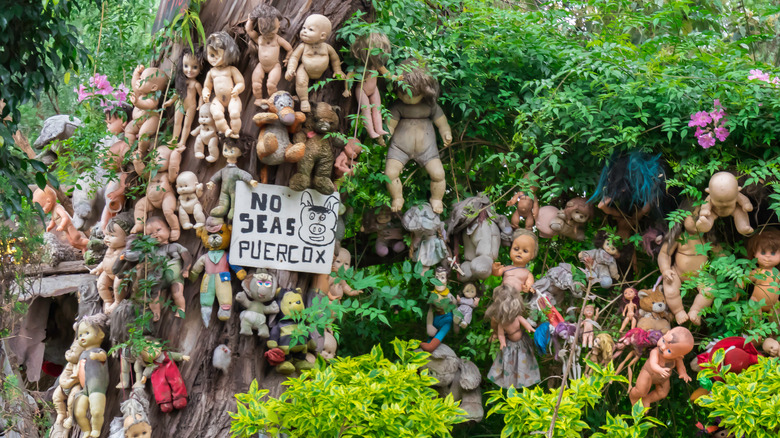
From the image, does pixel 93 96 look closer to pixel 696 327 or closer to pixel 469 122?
pixel 469 122

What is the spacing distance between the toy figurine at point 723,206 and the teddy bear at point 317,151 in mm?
2010

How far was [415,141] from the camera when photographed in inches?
182

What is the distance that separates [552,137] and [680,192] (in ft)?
2.62

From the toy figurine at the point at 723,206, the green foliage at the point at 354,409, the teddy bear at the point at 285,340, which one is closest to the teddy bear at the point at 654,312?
the toy figurine at the point at 723,206

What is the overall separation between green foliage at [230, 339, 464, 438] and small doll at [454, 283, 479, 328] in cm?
94

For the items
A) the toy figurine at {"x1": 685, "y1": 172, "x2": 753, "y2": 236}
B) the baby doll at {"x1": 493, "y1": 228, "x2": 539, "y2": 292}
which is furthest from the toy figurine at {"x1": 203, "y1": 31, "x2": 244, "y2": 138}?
the toy figurine at {"x1": 685, "y1": 172, "x2": 753, "y2": 236}

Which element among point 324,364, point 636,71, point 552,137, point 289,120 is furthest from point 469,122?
point 324,364

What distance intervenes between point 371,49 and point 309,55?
0.35m

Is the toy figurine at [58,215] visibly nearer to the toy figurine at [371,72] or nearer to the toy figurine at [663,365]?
the toy figurine at [371,72]

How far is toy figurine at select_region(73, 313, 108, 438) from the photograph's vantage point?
13.1ft

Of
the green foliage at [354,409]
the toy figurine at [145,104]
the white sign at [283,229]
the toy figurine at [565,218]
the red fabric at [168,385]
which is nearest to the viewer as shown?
the green foliage at [354,409]

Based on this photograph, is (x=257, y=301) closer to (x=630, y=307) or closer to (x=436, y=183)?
(x=436, y=183)

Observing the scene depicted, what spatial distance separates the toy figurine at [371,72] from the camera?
4254 mm

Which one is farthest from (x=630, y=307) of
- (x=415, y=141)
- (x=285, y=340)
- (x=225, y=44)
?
(x=225, y=44)
